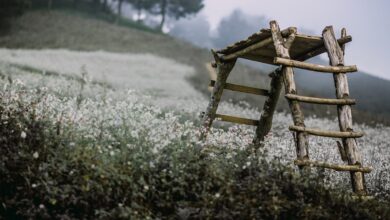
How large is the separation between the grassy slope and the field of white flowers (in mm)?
2202

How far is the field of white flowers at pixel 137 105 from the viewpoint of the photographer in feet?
19.0

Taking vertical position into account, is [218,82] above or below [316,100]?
above

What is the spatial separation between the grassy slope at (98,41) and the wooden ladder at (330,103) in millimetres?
16163

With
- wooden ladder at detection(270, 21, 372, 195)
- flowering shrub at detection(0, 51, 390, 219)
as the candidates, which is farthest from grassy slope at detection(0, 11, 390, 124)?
flowering shrub at detection(0, 51, 390, 219)

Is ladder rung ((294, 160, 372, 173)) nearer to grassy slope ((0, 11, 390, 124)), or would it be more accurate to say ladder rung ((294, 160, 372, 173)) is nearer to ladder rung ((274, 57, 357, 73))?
ladder rung ((274, 57, 357, 73))

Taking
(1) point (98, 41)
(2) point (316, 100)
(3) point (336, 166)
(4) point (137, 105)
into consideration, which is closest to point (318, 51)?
(2) point (316, 100)

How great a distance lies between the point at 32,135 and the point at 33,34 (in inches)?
1265

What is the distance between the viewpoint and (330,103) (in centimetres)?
602

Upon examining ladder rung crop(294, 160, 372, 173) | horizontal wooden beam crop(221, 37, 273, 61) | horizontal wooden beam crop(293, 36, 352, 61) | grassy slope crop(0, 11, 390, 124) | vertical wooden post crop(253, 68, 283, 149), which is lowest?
ladder rung crop(294, 160, 372, 173)

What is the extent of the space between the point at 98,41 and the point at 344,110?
34035 millimetres

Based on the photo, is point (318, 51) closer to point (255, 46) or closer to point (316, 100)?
point (255, 46)

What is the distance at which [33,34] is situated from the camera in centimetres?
3459

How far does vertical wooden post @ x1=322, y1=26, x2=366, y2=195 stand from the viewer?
564cm

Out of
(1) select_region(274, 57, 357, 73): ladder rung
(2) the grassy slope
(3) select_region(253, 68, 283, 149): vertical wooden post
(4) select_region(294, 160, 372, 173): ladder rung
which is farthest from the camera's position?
(2) the grassy slope
